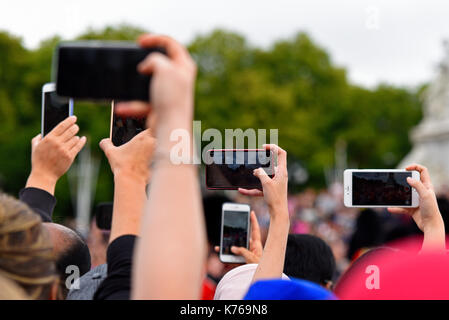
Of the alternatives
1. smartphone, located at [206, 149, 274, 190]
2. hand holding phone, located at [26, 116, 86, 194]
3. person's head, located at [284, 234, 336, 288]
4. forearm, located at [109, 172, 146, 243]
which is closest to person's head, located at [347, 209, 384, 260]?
person's head, located at [284, 234, 336, 288]

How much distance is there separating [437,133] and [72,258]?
811 inches

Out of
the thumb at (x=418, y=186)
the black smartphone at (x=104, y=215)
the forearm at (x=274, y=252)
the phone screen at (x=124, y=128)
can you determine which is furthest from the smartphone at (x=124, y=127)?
the black smartphone at (x=104, y=215)

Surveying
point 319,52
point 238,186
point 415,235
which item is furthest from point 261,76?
point 238,186

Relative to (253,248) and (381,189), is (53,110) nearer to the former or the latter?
(253,248)

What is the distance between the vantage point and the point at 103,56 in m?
1.58

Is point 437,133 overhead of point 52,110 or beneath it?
overhead

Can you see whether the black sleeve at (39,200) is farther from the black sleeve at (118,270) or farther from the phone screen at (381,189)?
the phone screen at (381,189)

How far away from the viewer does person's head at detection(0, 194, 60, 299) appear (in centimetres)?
158

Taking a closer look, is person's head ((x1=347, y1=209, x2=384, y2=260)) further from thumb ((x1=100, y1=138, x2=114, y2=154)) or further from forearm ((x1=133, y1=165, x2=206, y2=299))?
forearm ((x1=133, y1=165, x2=206, y2=299))

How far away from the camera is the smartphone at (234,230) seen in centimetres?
306

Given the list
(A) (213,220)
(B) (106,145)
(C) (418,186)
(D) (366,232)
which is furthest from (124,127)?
(D) (366,232)

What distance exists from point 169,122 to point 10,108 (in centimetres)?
2587

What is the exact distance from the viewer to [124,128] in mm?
2242
